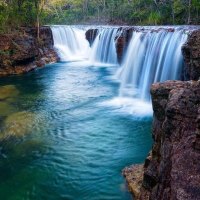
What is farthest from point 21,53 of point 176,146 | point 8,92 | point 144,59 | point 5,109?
point 176,146

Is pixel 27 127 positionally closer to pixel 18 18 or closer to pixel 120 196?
pixel 120 196

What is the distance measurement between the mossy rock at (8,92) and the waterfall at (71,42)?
13775 millimetres

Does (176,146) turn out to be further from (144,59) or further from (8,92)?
(8,92)

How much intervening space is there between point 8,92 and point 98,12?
51092mm

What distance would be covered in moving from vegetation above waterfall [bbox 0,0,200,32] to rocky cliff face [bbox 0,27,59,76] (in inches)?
51.7

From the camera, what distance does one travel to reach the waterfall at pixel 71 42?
36.6 metres

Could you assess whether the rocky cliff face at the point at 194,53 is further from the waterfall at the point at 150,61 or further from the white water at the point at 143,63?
the waterfall at the point at 150,61

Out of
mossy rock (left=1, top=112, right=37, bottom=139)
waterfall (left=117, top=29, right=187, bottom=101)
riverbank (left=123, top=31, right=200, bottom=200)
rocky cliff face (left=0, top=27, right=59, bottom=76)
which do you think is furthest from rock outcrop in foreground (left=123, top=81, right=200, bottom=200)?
rocky cliff face (left=0, top=27, right=59, bottom=76)

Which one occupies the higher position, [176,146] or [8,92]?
[176,146]

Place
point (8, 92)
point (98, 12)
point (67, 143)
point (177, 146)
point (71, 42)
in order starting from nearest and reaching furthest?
point (177, 146) < point (67, 143) < point (8, 92) < point (71, 42) < point (98, 12)

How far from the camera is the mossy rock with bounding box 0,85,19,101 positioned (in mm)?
20641

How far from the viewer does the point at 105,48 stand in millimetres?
32625

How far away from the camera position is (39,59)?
31.5 meters

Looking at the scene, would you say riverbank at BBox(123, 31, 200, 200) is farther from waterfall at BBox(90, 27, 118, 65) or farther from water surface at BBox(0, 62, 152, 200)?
waterfall at BBox(90, 27, 118, 65)
